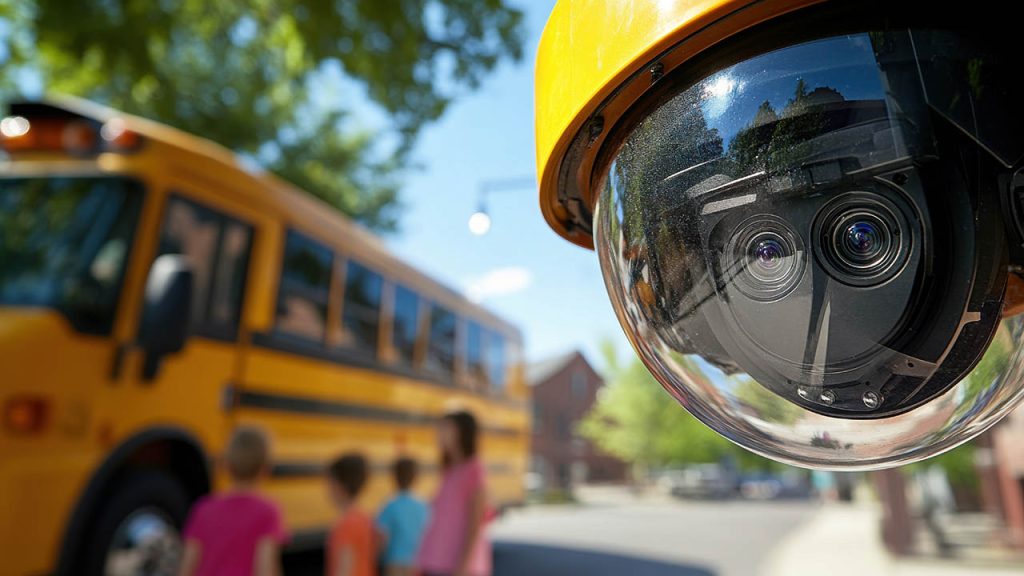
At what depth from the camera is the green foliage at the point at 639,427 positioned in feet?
108

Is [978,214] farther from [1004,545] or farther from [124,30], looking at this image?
[1004,545]

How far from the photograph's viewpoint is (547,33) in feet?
2.29

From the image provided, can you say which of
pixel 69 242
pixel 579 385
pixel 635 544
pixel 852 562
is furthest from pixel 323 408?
pixel 579 385

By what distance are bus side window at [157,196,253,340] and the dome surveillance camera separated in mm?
4018

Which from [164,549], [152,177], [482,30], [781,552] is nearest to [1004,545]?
[781,552]

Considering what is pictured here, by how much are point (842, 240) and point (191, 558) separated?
10.0 feet

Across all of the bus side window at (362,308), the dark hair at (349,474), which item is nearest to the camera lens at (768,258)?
the dark hair at (349,474)

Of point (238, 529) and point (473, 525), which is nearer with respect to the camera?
point (238, 529)

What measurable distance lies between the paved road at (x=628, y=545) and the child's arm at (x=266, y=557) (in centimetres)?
468

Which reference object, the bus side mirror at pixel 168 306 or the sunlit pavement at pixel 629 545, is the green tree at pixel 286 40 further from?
the sunlit pavement at pixel 629 545

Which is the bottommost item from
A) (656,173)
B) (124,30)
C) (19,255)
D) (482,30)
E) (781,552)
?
(781,552)

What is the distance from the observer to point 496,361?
8867 millimetres

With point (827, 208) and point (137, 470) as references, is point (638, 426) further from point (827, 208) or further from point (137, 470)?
point (827, 208)

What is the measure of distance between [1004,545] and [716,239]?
13.0 meters
